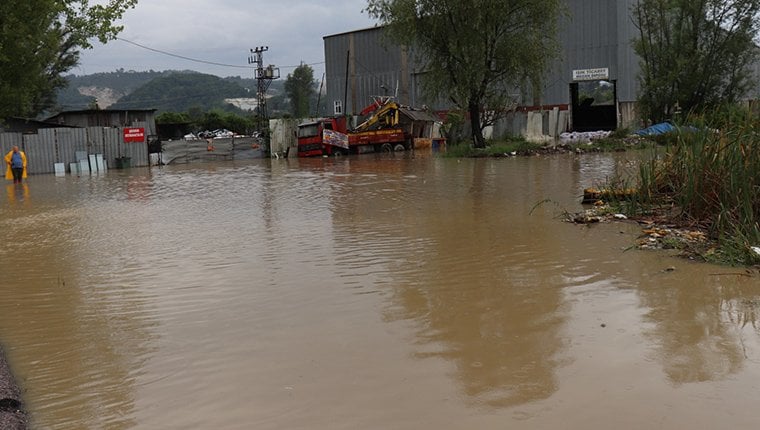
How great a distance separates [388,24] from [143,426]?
88.3 ft

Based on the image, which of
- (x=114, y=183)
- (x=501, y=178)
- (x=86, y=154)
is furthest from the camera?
(x=86, y=154)

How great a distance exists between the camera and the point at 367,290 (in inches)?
267

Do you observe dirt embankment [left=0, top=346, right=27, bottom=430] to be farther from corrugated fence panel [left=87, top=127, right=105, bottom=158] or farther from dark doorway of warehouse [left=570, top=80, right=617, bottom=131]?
dark doorway of warehouse [left=570, top=80, right=617, bottom=131]

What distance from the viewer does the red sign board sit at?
34.5 metres

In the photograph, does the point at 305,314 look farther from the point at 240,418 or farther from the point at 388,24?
the point at 388,24

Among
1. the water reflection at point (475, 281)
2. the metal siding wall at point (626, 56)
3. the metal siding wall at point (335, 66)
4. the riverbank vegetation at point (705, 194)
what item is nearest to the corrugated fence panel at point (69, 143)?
the metal siding wall at point (335, 66)

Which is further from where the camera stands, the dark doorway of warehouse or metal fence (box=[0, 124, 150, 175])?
the dark doorway of warehouse

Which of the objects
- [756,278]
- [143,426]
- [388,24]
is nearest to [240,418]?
[143,426]

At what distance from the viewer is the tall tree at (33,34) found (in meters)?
28.3

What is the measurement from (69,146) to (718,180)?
30.7 meters

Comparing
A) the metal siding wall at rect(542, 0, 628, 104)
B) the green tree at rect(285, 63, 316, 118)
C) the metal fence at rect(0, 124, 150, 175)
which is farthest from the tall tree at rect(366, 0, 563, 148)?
the green tree at rect(285, 63, 316, 118)

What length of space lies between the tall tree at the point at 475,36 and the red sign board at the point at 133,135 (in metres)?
13.7

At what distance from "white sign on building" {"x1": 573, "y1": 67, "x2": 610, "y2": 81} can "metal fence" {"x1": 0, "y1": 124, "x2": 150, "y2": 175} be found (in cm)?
2351

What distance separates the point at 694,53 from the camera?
30625 mm
